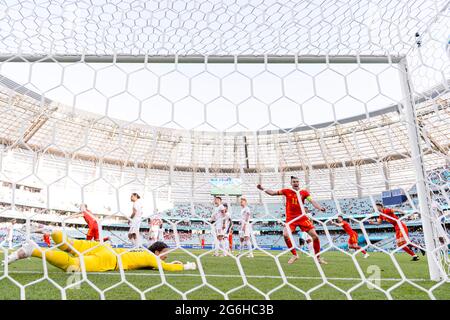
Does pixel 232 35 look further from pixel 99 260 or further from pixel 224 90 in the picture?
pixel 99 260

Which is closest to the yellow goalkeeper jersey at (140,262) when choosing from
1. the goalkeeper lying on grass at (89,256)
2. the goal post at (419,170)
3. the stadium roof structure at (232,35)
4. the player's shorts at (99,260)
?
the goalkeeper lying on grass at (89,256)

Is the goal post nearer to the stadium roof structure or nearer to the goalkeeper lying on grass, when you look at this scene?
the stadium roof structure

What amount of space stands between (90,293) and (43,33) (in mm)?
1737

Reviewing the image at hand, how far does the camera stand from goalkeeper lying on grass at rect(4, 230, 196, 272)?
1992 mm

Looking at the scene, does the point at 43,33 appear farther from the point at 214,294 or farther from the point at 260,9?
the point at 214,294

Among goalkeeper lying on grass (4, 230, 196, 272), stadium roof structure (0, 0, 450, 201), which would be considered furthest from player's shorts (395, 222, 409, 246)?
goalkeeper lying on grass (4, 230, 196, 272)

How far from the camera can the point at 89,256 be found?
2.38 m

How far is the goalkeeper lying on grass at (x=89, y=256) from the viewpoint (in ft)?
6.54

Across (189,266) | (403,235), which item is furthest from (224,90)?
(189,266)

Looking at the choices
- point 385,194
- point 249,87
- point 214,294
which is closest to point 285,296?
point 214,294

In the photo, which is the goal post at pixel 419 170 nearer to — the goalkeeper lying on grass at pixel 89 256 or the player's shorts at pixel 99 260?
the goalkeeper lying on grass at pixel 89 256

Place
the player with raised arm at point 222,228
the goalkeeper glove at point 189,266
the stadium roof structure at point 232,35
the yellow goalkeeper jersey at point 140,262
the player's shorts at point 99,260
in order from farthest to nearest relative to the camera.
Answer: the player with raised arm at point 222,228 → the goalkeeper glove at point 189,266 → the yellow goalkeeper jersey at point 140,262 → the player's shorts at point 99,260 → the stadium roof structure at point 232,35

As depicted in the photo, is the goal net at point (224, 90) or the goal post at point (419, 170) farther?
the goal post at point (419, 170)

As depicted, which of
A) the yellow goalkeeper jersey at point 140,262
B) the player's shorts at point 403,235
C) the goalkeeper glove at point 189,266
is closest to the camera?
the player's shorts at point 403,235
